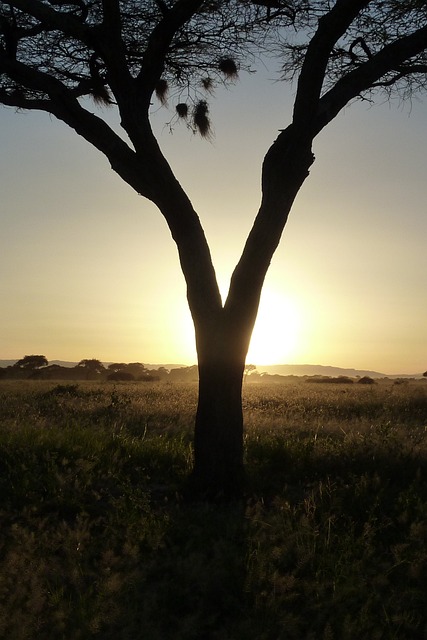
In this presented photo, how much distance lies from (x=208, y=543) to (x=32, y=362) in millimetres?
55741

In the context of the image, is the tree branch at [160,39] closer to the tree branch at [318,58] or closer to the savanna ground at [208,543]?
the tree branch at [318,58]

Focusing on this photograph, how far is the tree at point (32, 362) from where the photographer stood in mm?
57487

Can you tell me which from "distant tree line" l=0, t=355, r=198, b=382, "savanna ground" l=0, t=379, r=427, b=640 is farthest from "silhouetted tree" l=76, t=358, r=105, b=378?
"savanna ground" l=0, t=379, r=427, b=640

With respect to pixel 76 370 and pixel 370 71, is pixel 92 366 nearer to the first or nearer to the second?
pixel 76 370

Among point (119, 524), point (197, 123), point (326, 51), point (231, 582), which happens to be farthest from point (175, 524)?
point (197, 123)

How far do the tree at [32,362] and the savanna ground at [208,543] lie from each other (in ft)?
166

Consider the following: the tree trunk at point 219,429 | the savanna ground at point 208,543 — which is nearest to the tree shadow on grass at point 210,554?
the savanna ground at point 208,543

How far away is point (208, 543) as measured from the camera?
573 cm

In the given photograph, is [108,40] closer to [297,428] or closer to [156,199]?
[156,199]

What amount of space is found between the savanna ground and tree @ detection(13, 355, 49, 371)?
1991 inches

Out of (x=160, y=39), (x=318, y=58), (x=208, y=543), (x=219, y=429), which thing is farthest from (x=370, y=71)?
(x=208, y=543)

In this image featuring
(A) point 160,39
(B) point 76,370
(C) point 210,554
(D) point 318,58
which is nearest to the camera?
(C) point 210,554

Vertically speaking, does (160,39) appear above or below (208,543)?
above

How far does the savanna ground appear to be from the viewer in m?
4.43
